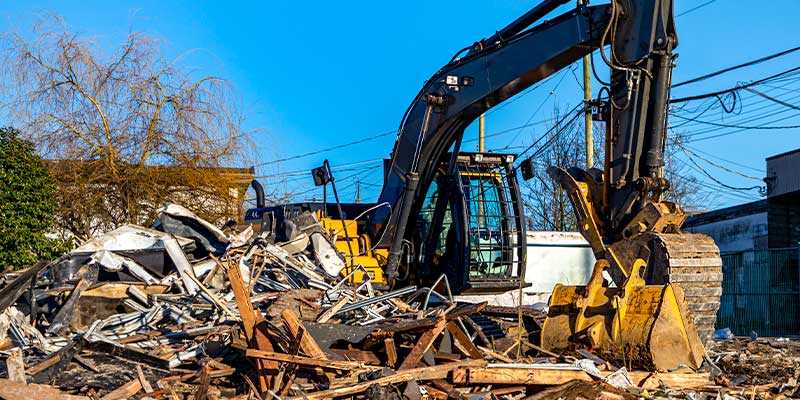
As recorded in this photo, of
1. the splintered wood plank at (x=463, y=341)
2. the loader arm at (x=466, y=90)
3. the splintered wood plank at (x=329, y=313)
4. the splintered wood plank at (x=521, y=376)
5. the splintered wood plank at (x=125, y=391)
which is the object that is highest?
the loader arm at (x=466, y=90)

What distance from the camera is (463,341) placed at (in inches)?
262

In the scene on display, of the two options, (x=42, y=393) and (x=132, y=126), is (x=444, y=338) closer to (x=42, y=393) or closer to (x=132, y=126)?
(x=42, y=393)

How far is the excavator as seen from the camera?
6.84 m

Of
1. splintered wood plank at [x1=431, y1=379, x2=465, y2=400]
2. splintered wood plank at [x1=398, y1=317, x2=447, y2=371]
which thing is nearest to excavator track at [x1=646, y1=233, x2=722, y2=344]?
splintered wood plank at [x1=398, y1=317, x2=447, y2=371]

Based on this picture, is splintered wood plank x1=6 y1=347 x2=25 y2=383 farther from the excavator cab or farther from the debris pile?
the excavator cab

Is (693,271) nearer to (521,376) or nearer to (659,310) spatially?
(659,310)

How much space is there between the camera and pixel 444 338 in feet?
21.6

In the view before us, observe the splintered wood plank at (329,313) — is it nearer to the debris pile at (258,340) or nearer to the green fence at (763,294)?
the debris pile at (258,340)

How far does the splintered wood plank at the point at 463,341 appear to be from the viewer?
21.3 feet

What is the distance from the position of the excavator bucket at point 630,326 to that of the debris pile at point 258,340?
0.75 feet

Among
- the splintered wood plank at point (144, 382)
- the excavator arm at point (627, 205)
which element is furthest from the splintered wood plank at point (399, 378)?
the excavator arm at point (627, 205)

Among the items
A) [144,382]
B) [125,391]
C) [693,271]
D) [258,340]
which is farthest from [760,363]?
[125,391]

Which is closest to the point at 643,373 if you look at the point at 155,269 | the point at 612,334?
the point at 612,334

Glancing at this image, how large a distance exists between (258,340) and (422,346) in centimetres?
130
